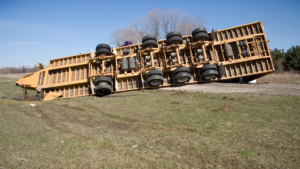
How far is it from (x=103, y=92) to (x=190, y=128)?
8680mm

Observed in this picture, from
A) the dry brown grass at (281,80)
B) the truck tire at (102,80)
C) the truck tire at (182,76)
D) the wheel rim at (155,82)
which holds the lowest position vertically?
the dry brown grass at (281,80)

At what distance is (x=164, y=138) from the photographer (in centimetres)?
421

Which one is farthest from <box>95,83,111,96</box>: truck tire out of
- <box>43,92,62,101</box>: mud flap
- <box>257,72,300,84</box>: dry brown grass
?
<box>257,72,300,84</box>: dry brown grass

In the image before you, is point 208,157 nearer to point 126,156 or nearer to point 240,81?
point 126,156

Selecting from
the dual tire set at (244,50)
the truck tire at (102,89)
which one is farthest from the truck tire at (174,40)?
the truck tire at (102,89)

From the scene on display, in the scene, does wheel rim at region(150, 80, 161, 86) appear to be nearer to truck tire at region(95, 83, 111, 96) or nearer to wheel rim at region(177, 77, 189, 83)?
wheel rim at region(177, 77, 189, 83)

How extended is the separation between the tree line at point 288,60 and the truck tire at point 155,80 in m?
27.0

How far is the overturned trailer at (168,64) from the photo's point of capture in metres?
11.9

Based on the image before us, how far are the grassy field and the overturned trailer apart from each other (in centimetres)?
537

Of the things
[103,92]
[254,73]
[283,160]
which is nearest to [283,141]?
[283,160]

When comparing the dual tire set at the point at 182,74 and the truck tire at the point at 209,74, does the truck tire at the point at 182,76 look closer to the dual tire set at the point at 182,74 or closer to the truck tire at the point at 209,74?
the dual tire set at the point at 182,74

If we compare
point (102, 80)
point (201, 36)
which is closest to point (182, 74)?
point (201, 36)

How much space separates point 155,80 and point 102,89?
150 inches

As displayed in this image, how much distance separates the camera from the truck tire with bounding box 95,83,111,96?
36.8 feet
